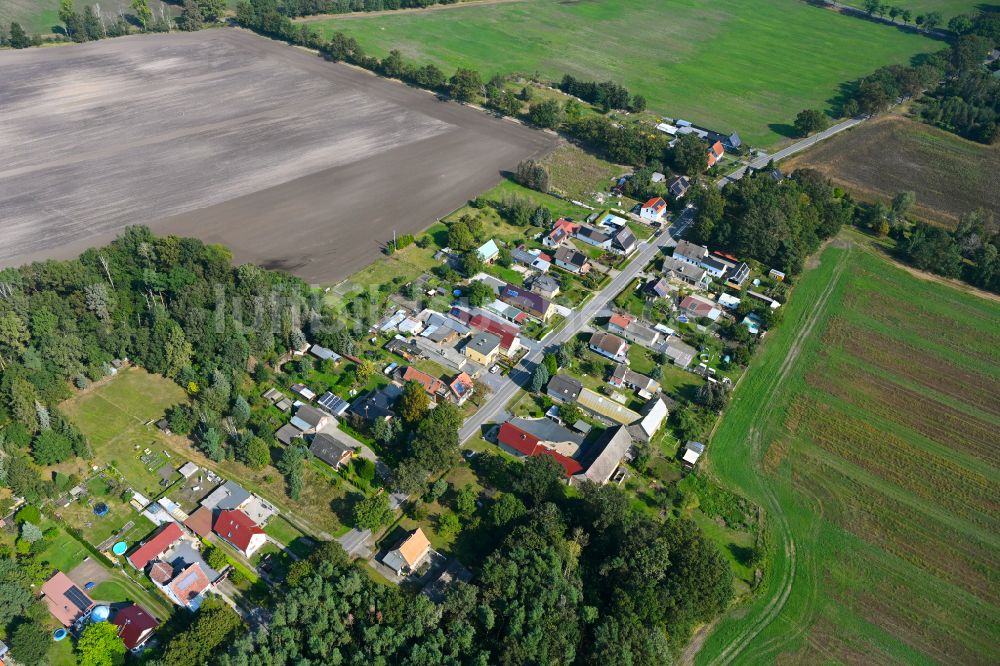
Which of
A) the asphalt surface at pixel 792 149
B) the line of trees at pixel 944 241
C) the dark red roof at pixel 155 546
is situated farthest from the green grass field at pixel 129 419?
the line of trees at pixel 944 241

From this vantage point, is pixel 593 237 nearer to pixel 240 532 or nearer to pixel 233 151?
pixel 240 532

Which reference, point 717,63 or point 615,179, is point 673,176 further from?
point 717,63

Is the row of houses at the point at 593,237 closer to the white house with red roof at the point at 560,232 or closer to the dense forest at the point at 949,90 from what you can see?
the white house with red roof at the point at 560,232

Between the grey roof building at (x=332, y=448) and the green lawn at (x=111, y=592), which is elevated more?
the grey roof building at (x=332, y=448)

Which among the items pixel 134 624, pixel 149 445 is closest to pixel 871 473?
pixel 134 624

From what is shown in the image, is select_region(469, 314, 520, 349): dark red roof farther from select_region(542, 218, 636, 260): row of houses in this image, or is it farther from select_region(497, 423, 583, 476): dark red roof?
select_region(542, 218, 636, 260): row of houses

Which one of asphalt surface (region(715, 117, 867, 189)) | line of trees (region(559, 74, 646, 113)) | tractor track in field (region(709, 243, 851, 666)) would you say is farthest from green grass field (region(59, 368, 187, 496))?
line of trees (region(559, 74, 646, 113))
